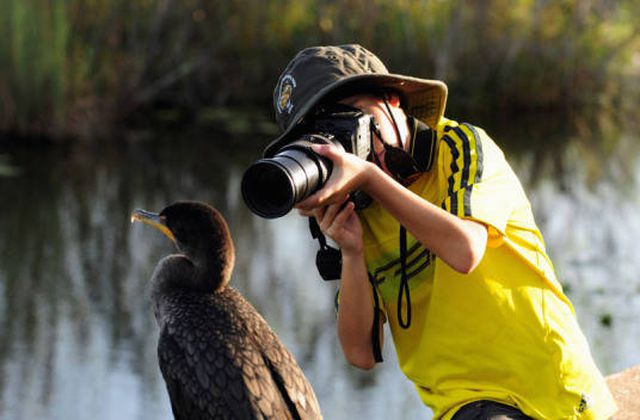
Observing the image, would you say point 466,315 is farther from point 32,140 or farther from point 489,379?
point 32,140

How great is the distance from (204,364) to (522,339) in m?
1.38

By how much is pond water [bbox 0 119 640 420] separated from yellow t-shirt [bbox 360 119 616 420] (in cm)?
301

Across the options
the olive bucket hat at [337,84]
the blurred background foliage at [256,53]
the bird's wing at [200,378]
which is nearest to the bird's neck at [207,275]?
the bird's wing at [200,378]

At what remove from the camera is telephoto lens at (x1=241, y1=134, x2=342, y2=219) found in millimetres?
2016

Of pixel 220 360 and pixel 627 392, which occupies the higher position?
pixel 220 360

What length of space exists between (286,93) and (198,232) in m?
1.71

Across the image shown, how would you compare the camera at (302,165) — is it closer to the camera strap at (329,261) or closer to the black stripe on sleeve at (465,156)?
the black stripe on sleeve at (465,156)

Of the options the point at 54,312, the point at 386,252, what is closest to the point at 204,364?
the point at 386,252

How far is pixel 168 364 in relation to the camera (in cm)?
353

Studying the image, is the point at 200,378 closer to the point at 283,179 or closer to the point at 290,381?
the point at 290,381

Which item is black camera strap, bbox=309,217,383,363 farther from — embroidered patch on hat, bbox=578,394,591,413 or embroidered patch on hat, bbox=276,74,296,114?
embroidered patch on hat, bbox=578,394,591,413

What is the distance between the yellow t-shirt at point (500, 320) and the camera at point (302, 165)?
22cm

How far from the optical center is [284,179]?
2.02m

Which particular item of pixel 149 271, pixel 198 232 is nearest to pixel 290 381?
pixel 198 232
